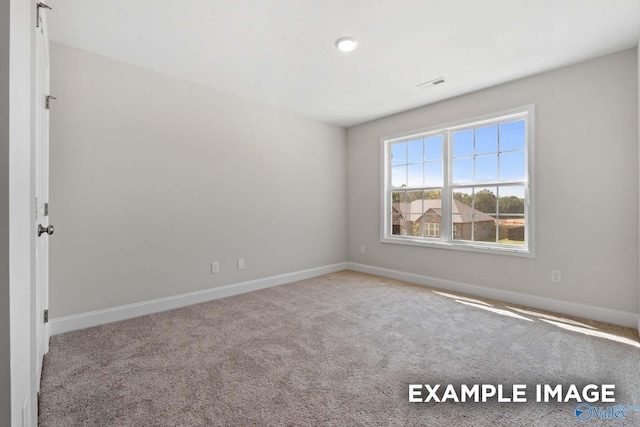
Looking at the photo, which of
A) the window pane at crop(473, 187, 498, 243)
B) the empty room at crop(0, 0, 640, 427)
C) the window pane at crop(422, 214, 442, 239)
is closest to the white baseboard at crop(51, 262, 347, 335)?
the empty room at crop(0, 0, 640, 427)

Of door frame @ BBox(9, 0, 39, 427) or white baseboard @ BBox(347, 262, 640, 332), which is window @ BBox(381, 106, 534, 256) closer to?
white baseboard @ BBox(347, 262, 640, 332)

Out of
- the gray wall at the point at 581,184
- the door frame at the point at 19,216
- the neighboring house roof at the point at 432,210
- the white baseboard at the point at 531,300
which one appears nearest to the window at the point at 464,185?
the neighboring house roof at the point at 432,210

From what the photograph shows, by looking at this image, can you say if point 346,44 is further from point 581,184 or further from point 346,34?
point 581,184

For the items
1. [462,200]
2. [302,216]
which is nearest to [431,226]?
[462,200]

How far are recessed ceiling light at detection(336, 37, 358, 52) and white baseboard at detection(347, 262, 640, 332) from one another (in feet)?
9.61

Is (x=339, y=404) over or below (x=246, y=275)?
below

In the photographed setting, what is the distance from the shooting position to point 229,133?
11.8 ft

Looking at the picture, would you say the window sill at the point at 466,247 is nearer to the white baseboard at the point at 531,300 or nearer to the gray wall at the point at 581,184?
the gray wall at the point at 581,184

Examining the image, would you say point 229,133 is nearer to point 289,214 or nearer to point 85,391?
point 289,214

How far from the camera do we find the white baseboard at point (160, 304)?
2.55 meters

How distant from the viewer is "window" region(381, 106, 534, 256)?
334 cm

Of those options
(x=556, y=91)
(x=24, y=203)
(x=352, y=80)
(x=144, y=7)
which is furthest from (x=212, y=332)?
(x=556, y=91)

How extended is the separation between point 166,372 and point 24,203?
1350 mm

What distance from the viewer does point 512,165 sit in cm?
340
